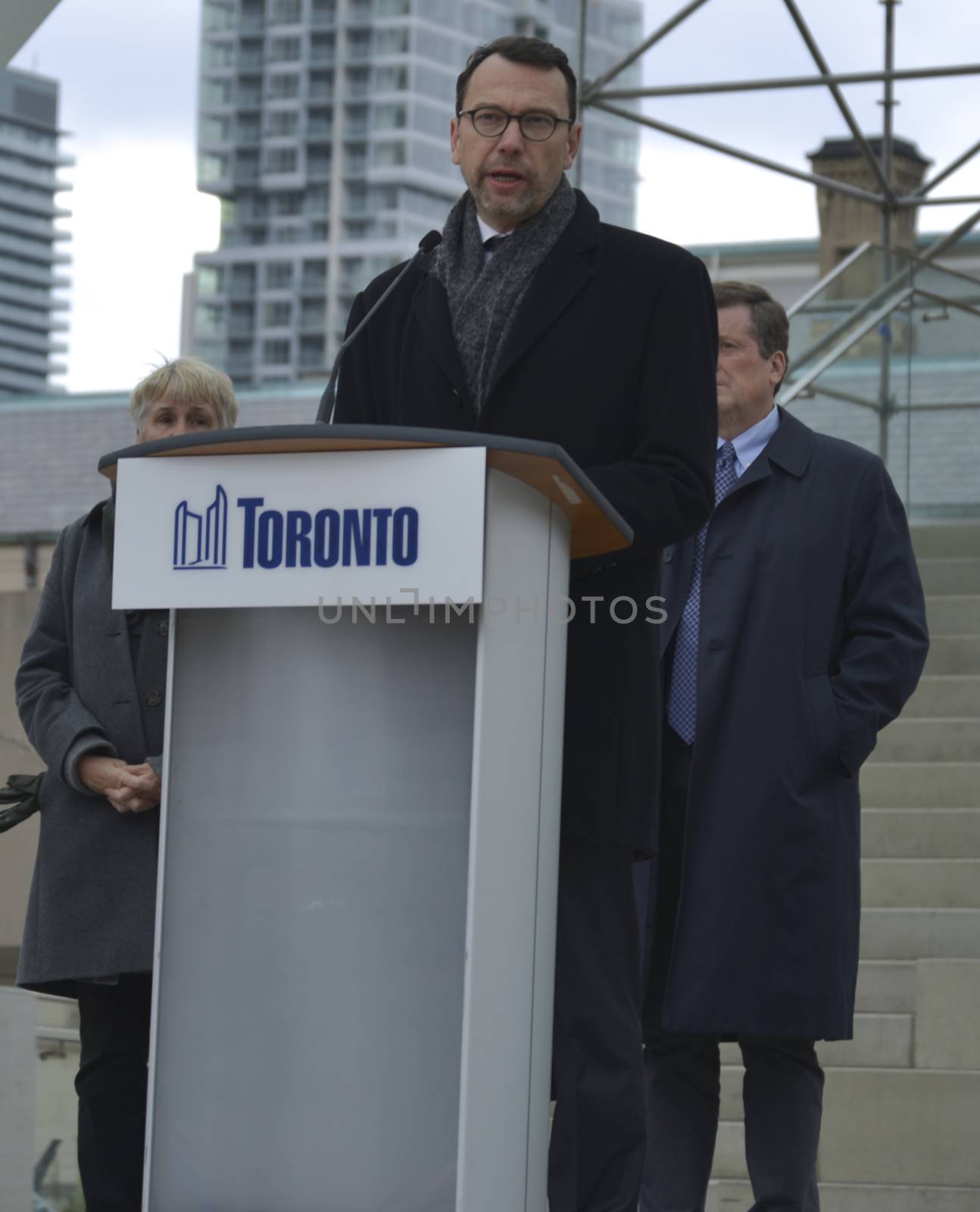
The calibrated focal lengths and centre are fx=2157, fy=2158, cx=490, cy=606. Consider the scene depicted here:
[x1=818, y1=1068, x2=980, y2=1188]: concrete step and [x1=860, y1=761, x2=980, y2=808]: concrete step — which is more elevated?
[x1=860, y1=761, x2=980, y2=808]: concrete step

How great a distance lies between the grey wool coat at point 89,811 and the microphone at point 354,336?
2.24ft

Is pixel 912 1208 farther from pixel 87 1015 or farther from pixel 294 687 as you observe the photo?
pixel 294 687

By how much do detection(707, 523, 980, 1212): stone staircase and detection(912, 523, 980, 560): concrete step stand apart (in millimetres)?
1225

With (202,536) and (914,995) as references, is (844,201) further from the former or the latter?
(202,536)

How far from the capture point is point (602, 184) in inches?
4961

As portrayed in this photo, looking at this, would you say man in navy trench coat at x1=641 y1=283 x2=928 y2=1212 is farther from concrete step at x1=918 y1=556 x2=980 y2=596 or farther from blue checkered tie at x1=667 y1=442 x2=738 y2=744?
concrete step at x1=918 y1=556 x2=980 y2=596

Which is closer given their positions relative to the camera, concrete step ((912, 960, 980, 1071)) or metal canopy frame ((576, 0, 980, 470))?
concrete step ((912, 960, 980, 1071))

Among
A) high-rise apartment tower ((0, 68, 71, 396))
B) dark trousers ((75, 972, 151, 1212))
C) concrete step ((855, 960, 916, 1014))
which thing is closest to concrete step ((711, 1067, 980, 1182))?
concrete step ((855, 960, 916, 1014))

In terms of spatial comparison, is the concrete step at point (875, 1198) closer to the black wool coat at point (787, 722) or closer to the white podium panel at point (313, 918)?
the black wool coat at point (787, 722)

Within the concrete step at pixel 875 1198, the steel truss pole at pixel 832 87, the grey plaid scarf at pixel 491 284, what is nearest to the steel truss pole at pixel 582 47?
the steel truss pole at pixel 832 87

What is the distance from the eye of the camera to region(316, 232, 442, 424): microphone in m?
2.72

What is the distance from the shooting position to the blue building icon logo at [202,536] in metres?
2.43

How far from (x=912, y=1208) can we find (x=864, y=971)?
2.90 ft

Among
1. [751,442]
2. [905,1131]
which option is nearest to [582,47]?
[751,442]
